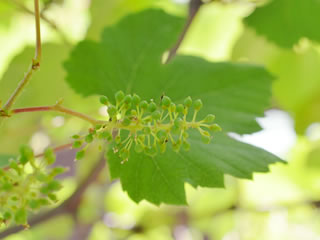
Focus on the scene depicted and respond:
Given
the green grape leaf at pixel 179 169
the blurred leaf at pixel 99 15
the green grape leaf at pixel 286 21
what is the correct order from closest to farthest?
the green grape leaf at pixel 179 169 < the green grape leaf at pixel 286 21 < the blurred leaf at pixel 99 15

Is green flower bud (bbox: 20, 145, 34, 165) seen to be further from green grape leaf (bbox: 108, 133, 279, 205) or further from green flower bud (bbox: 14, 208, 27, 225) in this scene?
green grape leaf (bbox: 108, 133, 279, 205)

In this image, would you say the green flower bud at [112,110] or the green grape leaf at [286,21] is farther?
the green grape leaf at [286,21]

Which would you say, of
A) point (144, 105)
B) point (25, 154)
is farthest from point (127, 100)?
point (25, 154)

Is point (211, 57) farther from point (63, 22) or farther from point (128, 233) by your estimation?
point (128, 233)

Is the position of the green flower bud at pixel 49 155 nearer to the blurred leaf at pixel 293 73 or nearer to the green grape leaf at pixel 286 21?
the green grape leaf at pixel 286 21

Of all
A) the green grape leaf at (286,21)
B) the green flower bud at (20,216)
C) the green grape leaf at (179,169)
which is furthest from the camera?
the green grape leaf at (286,21)

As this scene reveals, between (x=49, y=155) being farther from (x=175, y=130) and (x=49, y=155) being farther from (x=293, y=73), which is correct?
(x=293, y=73)

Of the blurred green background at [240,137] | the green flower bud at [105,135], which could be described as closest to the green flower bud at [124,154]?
the green flower bud at [105,135]
